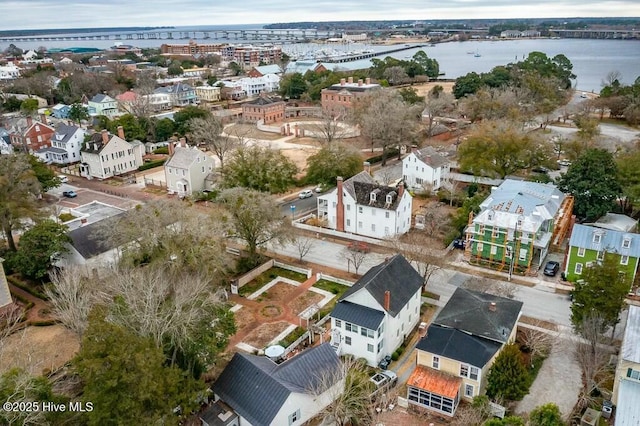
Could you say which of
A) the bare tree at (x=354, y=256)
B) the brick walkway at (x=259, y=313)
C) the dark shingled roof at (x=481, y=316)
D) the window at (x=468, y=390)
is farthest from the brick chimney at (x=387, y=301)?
the bare tree at (x=354, y=256)

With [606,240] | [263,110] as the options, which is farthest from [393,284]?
[263,110]

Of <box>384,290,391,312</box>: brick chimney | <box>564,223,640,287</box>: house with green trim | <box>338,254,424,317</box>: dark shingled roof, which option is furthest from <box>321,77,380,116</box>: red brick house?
<box>384,290,391,312</box>: brick chimney

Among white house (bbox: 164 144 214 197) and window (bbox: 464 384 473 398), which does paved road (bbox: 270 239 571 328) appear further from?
white house (bbox: 164 144 214 197)

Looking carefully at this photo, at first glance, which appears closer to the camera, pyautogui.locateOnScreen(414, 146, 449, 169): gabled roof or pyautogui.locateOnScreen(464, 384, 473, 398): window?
pyautogui.locateOnScreen(464, 384, 473, 398): window

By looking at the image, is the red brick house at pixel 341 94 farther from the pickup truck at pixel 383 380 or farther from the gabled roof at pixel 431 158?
the pickup truck at pixel 383 380

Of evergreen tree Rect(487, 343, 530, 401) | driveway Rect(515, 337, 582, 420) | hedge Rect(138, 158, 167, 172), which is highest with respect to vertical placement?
evergreen tree Rect(487, 343, 530, 401)

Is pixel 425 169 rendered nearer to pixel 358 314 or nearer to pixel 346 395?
pixel 358 314
